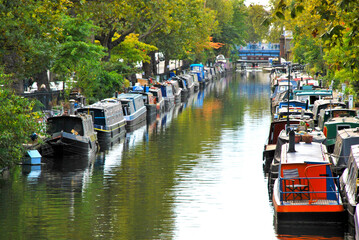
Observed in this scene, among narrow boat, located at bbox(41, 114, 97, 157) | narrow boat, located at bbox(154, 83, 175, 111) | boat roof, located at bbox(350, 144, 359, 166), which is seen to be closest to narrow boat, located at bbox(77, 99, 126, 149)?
narrow boat, located at bbox(41, 114, 97, 157)

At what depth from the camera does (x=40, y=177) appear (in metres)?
31.4

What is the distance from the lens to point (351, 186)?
2245 centimetres

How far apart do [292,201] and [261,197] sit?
5750 millimetres

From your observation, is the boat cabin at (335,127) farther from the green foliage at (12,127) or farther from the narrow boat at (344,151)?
the green foliage at (12,127)

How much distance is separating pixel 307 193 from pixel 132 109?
101 feet

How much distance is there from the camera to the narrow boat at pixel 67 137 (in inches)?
1423

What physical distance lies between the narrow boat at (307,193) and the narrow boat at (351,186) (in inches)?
14.9

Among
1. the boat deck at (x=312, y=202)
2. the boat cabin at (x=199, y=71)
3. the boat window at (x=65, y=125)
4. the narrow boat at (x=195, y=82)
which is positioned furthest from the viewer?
the boat cabin at (x=199, y=71)

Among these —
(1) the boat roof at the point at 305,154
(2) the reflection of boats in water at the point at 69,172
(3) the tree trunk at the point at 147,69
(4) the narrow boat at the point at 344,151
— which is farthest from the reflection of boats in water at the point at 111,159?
(3) the tree trunk at the point at 147,69

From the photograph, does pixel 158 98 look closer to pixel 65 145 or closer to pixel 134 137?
pixel 134 137

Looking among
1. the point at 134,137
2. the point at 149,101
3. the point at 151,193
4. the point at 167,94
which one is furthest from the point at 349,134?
the point at 167,94

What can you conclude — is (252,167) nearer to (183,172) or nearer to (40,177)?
(183,172)

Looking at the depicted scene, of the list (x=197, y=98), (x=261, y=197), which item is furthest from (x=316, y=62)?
(x=261, y=197)

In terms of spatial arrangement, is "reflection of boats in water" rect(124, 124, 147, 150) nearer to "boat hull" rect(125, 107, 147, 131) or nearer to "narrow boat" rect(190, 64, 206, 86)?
"boat hull" rect(125, 107, 147, 131)
